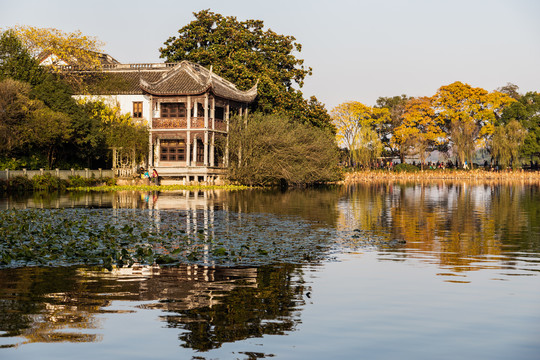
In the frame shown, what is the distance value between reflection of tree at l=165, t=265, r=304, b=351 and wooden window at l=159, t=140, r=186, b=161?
45.6m

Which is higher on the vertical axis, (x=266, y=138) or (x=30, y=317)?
(x=266, y=138)

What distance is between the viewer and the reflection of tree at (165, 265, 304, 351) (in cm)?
783

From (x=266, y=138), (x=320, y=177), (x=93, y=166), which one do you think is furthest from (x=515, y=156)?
(x=93, y=166)

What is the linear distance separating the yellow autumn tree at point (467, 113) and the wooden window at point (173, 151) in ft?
151

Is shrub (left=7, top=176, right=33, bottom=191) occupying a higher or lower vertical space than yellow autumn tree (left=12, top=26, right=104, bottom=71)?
lower

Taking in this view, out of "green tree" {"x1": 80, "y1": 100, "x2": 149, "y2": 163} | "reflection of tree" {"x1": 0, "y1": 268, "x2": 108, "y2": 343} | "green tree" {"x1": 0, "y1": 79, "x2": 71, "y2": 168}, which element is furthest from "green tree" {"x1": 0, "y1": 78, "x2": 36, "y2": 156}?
"reflection of tree" {"x1": 0, "y1": 268, "x2": 108, "y2": 343}

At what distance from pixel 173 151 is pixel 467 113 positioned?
5042 centimetres

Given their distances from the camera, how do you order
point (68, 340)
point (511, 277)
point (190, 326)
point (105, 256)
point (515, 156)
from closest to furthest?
point (68, 340), point (190, 326), point (511, 277), point (105, 256), point (515, 156)

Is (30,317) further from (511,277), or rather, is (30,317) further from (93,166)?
(93,166)

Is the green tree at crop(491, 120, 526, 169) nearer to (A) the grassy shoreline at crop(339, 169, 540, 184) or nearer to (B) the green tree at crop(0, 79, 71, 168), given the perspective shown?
(A) the grassy shoreline at crop(339, 169, 540, 184)

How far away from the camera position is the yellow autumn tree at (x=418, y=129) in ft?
306

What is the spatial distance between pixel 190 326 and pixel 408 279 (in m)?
5.02

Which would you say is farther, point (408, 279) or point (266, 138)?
point (266, 138)

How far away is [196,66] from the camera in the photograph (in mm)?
59031
